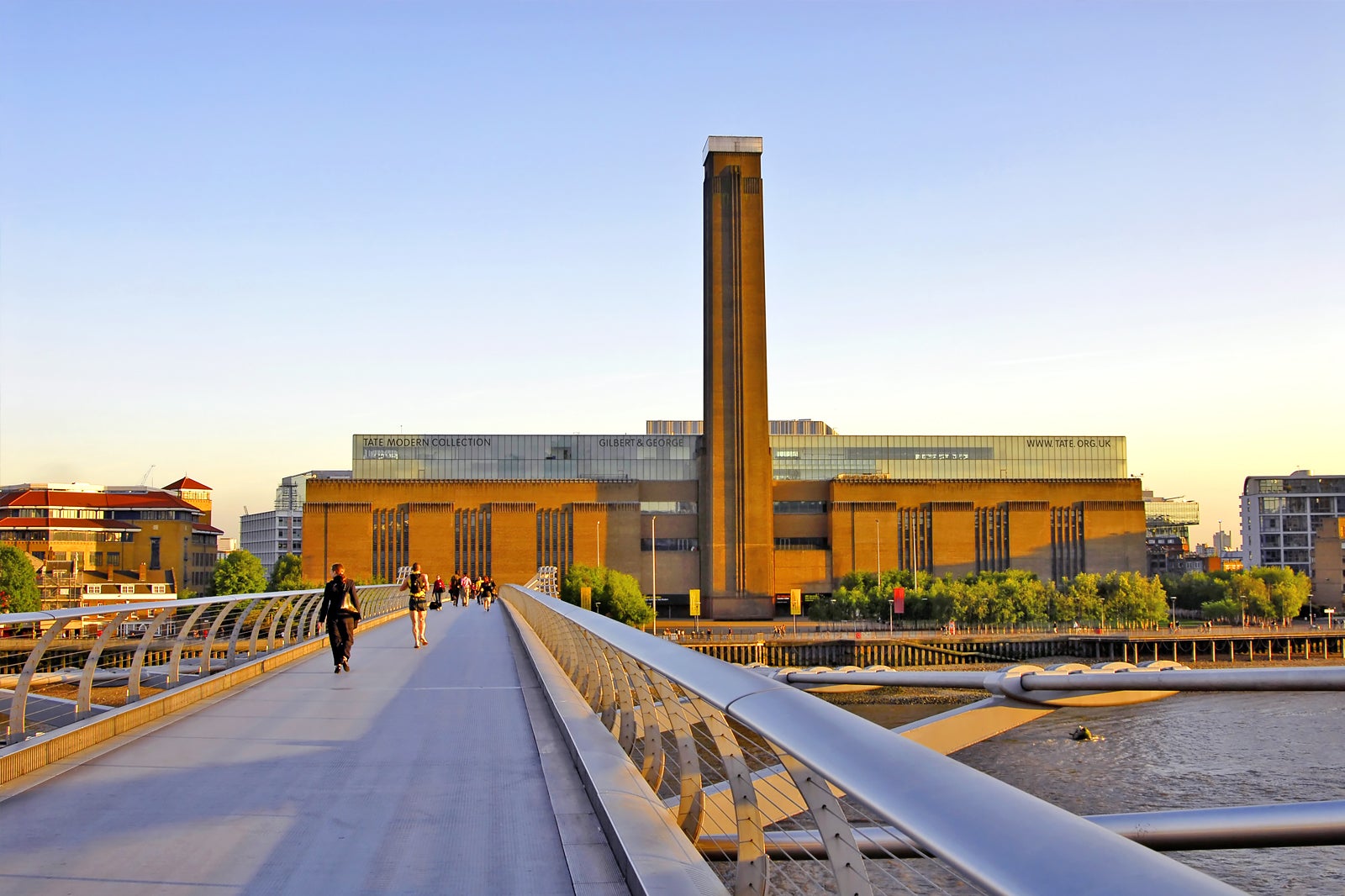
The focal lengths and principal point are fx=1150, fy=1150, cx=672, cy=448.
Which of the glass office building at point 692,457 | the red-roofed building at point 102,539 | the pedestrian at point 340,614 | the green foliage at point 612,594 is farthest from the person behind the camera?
the red-roofed building at point 102,539

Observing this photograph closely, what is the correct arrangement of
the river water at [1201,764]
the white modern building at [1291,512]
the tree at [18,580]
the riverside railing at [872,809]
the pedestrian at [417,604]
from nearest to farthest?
the riverside railing at [872,809] → the pedestrian at [417,604] → the river water at [1201,764] → the tree at [18,580] → the white modern building at [1291,512]

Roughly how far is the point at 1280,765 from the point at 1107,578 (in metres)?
58.6

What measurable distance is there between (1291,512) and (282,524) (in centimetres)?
14458

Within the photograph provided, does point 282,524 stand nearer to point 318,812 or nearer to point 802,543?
point 802,543

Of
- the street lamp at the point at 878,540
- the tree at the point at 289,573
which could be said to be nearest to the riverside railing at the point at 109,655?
the tree at the point at 289,573

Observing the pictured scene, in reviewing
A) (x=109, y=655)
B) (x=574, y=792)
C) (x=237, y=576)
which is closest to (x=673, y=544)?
(x=237, y=576)

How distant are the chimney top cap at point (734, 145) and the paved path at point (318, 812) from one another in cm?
7971

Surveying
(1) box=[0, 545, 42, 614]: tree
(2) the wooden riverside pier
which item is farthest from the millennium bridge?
(1) box=[0, 545, 42, 614]: tree

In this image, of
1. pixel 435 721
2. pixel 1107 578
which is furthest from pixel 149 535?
pixel 435 721

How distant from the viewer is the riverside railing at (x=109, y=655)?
747 cm

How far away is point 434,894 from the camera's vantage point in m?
4.45

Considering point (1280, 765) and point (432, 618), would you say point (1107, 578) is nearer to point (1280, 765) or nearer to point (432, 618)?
point (1280, 765)

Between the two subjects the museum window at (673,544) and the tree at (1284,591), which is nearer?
the tree at (1284,591)

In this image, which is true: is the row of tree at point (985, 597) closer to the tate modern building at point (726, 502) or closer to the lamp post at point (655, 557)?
the tate modern building at point (726, 502)
